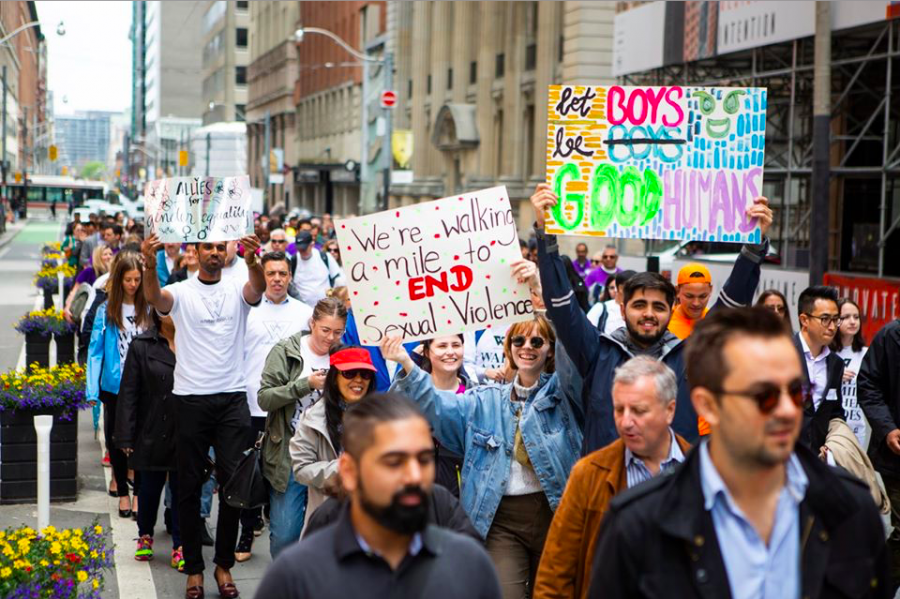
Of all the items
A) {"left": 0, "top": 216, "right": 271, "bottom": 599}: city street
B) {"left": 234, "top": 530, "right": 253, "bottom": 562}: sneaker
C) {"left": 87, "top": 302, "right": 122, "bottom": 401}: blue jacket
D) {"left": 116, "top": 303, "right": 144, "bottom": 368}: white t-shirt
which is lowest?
{"left": 0, "top": 216, "right": 271, "bottom": 599}: city street

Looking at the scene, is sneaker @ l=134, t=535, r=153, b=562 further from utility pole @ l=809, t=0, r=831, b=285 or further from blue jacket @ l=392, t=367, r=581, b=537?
utility pole @ l=809, t=0, r=831, b=285

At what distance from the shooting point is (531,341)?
20.0 ft

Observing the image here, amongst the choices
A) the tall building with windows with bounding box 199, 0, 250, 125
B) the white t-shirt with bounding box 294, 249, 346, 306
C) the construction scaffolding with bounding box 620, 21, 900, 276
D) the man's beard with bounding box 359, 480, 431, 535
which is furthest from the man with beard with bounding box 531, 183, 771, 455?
the tall building with windows with bounding box 199, 0, 250, 125

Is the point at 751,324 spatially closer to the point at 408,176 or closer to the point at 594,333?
the point at 594,333

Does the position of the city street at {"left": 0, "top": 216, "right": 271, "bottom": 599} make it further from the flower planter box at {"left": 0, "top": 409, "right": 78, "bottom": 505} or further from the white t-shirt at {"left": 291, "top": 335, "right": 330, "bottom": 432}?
the white t-shirt at {"left": 291, "top": 335, "right": 330, "bottom": 432}

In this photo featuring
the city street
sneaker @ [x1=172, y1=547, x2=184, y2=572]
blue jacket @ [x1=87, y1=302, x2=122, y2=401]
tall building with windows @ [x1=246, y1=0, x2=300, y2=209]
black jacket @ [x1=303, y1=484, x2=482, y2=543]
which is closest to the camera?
black jacket @ [x1=303, y1=484, x2=482, y2=543]

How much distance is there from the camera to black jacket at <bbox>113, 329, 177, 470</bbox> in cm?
855

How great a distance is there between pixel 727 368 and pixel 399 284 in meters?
3.20

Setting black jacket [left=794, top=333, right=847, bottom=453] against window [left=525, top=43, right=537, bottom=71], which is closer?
black jacket [left=794, top=333, right=847, bottom=453]

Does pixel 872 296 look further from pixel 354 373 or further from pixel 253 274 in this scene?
pixel 354 373

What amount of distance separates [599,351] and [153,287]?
3.07 meters

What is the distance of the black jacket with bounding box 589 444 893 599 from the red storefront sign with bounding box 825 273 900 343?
14.7 metres

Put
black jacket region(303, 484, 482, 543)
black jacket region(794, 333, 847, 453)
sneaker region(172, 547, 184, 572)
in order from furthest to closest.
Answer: sneaker region(172, 547, 184, 572)
black jacket region(794, 333, 847, 453)
black jacket region(303, 484, 482, 543)

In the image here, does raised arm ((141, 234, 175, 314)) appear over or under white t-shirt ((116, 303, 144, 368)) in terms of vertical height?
over
